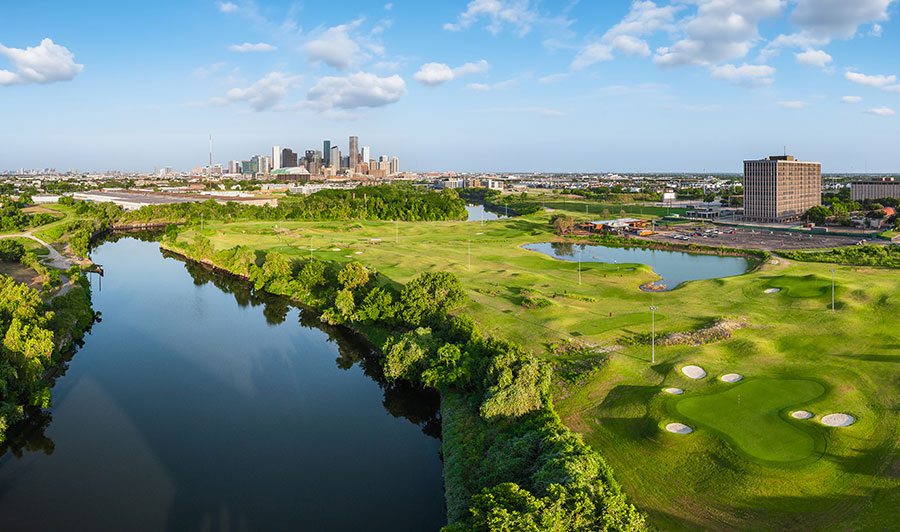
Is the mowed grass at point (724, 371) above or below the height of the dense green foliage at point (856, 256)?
below

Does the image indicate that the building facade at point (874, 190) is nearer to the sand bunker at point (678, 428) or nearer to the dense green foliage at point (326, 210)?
the dense green foliage at point (326, 210)

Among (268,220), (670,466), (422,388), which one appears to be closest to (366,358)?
(422,388)

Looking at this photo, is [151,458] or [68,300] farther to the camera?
[68,300]

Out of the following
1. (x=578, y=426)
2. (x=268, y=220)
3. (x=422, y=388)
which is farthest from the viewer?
(x=268, y=220)

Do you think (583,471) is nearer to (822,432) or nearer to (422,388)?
(822,432)

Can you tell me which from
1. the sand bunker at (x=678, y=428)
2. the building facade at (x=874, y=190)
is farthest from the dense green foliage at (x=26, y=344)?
the building facade at (x=874, y=190)
